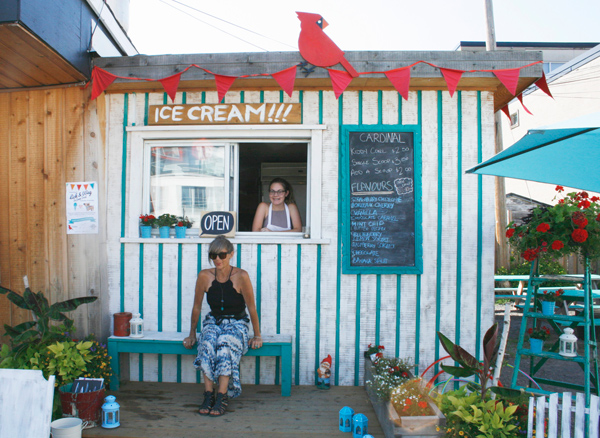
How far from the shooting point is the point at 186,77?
3.85 m

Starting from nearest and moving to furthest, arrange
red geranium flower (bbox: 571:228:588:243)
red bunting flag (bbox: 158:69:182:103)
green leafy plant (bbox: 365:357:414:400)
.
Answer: green leafy plant (bbox: 365:357:414:400)
red geranium flower (bbox: 571:228:588:243)
red bunting flag (bbox: 158:69:182:103)

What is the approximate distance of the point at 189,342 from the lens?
371cm

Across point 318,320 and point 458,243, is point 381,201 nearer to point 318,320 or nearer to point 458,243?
point 458,243

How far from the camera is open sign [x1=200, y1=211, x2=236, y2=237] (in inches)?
162

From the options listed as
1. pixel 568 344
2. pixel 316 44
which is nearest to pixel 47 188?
pixel 316 44

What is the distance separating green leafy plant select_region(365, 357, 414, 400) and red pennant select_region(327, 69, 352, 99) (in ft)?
7.73

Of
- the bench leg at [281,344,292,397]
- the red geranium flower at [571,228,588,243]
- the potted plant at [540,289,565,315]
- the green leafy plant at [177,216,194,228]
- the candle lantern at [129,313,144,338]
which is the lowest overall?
the bench leg at [281,344,292,397]

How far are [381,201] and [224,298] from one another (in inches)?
67.5

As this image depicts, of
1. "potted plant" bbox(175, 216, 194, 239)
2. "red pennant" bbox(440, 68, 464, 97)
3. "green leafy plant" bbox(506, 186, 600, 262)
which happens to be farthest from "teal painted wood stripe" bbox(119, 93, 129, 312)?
"green leafy plant" bbox(506, 186, 600, 262)

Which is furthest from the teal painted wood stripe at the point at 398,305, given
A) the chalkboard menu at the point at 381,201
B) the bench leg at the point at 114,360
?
the bench leg at the point at 114,360

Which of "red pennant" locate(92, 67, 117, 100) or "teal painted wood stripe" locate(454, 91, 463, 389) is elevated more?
"red pennant" locate(92, 67, 117, 100)

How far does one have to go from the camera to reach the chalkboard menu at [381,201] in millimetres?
3994

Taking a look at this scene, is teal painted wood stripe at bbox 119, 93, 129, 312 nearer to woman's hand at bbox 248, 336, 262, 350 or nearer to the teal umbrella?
woman's hand at bbox 248, 336, 262, 350

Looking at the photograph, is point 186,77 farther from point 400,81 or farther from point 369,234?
→ point 369,234
